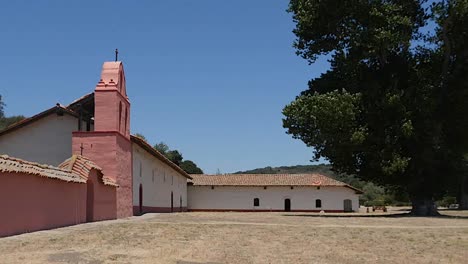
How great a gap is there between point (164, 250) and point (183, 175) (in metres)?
45.3

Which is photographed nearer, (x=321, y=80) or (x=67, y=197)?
(x=67, y=197)

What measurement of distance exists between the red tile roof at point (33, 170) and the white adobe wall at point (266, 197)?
43.9 meters

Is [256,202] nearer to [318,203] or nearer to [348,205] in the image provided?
[318,203]

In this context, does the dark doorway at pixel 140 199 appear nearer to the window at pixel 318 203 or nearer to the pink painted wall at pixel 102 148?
the pink painted wall at pixel 102 148

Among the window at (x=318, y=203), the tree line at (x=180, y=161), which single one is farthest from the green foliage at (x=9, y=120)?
the window at (x=318, y=203)

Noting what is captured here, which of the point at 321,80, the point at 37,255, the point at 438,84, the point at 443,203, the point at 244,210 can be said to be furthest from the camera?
the point at 443,203

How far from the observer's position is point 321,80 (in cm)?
3422

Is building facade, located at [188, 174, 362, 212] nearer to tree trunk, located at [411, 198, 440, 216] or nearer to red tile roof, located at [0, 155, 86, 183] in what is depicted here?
tree trunk, located at [411, 198, 440, 216]

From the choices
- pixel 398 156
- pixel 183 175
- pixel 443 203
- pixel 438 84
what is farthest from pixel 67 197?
pixel 443 203

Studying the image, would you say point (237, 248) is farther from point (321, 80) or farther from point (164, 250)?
point (321, 80)

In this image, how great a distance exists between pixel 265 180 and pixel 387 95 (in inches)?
1451

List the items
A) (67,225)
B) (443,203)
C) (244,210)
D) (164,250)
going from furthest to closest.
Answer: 1. (443,203)
2. (244,210)
3. (67,225)
4. (164,250)

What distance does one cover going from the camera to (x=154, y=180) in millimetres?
41281

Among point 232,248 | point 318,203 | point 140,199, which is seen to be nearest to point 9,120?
point 318,203
